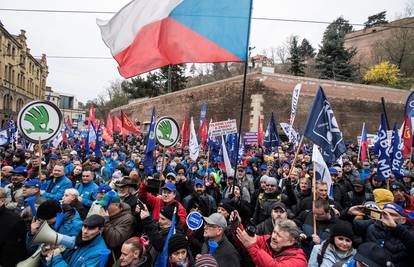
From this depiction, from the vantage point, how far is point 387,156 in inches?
246

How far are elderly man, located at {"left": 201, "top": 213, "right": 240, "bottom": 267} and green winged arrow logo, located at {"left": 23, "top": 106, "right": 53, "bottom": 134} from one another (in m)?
3.08

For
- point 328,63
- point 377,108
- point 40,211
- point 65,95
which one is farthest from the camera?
point 65,95

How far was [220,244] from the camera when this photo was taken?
3080 mm

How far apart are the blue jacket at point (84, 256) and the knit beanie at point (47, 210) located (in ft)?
1.38

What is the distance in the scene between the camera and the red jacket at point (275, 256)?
2387 millimetres

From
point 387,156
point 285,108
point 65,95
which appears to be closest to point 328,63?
point 285,108

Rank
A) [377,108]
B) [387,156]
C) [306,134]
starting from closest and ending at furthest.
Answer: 1. [306,134]
2. [387,156]
3. [377,108]

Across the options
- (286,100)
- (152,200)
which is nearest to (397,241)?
(152,200)

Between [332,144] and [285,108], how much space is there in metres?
19.1

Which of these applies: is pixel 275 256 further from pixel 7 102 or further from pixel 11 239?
pixel 7 102

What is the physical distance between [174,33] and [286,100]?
2015cm

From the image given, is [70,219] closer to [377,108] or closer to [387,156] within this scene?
[387,156]

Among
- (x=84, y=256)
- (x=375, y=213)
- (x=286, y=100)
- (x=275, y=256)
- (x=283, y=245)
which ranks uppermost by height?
(x=286, y=100)

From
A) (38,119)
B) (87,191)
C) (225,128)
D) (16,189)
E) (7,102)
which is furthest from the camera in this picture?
(7,102)
